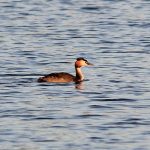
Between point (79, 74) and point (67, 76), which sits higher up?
point (79, 74)

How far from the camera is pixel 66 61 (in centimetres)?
3259

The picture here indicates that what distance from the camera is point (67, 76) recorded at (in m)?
A: 28.7

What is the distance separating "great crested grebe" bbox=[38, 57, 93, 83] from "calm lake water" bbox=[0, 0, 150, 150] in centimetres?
19

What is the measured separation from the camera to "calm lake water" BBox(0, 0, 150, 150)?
69.4ft

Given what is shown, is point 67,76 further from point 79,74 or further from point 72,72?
point 72,72

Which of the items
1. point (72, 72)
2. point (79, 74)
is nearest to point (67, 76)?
point (79, 74)

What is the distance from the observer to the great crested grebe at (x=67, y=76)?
28.1 meters

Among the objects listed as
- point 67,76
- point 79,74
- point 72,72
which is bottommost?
point 67,76

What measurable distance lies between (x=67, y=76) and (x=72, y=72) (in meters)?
2.72

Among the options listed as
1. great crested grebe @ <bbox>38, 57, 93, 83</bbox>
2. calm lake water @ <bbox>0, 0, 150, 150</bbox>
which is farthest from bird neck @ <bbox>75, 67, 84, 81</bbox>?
calm lake water @ <bbox>0, 0, 150, 150</bbox>

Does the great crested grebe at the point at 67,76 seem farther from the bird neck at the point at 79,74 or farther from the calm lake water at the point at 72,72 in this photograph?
the calm lake water at the point at 72,72

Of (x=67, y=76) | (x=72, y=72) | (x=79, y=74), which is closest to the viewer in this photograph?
(x=67, y=76)

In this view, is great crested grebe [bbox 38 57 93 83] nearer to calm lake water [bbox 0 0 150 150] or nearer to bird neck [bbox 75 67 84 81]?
bird neck [bbox 75 67 84 81]

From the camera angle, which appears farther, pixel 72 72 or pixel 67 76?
pixel 72 72
